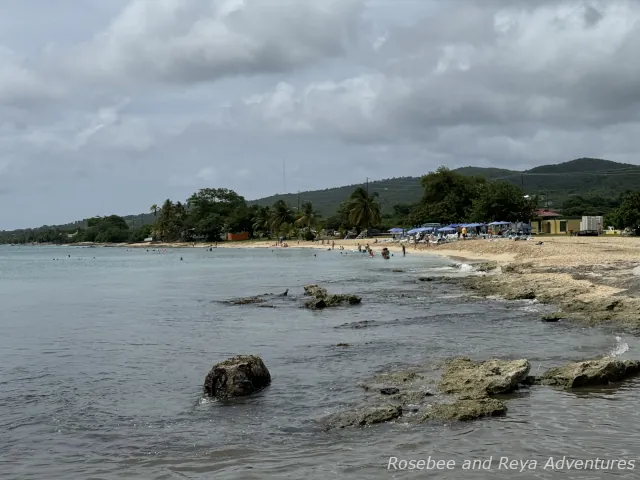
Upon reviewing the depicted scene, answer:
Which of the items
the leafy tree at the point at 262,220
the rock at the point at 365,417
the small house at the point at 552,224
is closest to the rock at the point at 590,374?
the rock at the point at 365,417

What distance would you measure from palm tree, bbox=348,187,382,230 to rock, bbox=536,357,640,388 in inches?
3714

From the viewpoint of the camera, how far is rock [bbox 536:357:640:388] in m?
10.4

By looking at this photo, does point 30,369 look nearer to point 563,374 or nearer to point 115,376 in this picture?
point 115,376

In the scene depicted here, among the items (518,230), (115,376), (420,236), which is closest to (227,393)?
(115,376)

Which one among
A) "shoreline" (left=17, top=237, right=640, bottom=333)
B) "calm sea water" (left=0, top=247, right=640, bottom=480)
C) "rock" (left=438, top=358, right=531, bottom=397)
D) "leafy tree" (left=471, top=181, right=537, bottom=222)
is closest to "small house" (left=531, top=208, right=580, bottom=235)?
"leafy tree" (left=471, top=181, right=537, bottom=222)

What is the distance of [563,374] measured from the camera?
10.6 meters

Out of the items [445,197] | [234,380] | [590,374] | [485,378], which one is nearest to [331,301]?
[234,380]

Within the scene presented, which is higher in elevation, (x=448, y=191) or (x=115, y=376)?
(x=448, y=191)

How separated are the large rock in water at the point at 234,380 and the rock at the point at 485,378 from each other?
11.2 ft

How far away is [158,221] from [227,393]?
5997 inches

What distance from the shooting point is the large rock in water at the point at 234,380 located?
11.0 m

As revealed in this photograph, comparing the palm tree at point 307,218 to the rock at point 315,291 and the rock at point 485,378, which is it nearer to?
the rock at point 315,291

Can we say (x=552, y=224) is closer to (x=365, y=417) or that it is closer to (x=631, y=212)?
(x=631, y=212)

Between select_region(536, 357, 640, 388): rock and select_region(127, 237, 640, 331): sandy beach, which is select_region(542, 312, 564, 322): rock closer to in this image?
select_region(127, 237, 640, 331): sandy beach
